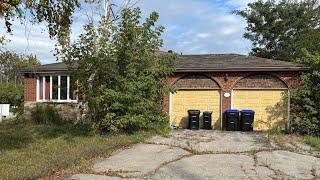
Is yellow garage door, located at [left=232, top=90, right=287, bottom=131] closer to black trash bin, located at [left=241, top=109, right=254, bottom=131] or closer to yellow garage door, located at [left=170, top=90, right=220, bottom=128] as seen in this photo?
black trash bin, located at [left=241, top=109, right=254, bottom=131]

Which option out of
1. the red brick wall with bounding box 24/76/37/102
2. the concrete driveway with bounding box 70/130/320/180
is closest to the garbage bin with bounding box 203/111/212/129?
the concrete driveway with bounding box 70/130/320/180

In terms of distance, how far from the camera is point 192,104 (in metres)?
23.2

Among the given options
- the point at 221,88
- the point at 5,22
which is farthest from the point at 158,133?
the point at 5,22

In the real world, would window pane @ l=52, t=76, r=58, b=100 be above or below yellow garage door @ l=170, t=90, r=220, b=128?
above

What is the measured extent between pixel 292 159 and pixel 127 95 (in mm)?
6817

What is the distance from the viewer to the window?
25.8 metres

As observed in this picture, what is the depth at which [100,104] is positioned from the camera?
58.8 feet

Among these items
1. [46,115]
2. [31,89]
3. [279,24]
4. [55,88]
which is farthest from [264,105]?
[279,24]

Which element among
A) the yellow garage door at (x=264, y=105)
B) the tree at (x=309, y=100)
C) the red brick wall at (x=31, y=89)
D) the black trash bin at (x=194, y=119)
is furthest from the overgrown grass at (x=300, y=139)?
the red brick wall at (x=31, y=89)

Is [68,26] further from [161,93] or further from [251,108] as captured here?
[251,108]

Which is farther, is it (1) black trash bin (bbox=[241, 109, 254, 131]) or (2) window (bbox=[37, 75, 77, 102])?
(2) window (bbox=[37, 75, 77, 102])

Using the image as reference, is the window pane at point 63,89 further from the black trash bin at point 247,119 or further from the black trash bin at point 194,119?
the black trash bin at point 247,119

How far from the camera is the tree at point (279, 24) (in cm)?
4466

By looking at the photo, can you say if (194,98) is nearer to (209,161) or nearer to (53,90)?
(53,90)
